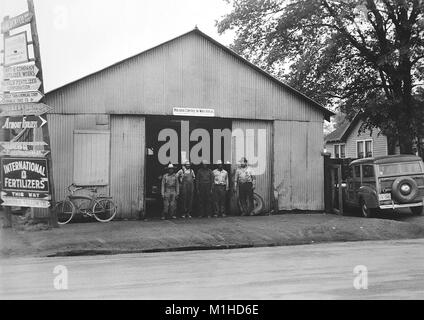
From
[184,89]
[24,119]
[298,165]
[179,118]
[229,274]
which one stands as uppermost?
[184,89]

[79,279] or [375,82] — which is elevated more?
[375,82]

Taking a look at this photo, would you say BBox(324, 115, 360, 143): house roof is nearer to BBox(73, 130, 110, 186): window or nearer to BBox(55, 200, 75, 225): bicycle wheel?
BBox(73, 130, 110, 186): window

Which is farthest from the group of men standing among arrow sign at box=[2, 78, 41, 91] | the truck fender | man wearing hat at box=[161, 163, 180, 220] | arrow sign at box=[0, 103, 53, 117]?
arrow sign at box=[2, 78, 41, 91]

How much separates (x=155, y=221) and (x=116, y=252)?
4.91 metres

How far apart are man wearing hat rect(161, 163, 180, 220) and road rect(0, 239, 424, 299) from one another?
215 inches

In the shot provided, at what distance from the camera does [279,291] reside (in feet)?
23.8

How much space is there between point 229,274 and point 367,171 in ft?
38.6

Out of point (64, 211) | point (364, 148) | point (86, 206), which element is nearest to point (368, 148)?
point (364, 148)

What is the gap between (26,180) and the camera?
47.0 feet

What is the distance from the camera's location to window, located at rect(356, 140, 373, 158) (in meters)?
40.6

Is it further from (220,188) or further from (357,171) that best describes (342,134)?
(220,188)

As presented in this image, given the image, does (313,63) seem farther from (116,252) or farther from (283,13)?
(116,252)
